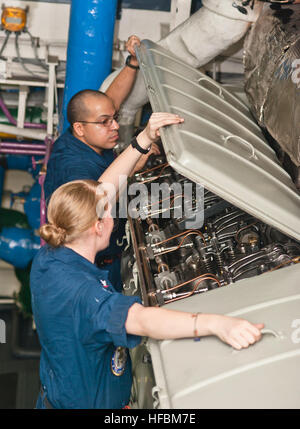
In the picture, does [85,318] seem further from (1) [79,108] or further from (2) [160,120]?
(1) [79,108]

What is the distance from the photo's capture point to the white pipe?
2809mm

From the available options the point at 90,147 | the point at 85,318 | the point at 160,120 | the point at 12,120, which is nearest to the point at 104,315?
the point at 85,318

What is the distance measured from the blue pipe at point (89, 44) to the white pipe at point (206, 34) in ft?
0.75

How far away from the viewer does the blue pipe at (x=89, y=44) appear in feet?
11.2

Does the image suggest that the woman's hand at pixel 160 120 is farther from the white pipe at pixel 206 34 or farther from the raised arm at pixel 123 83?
the raised arm at pixel 123 83

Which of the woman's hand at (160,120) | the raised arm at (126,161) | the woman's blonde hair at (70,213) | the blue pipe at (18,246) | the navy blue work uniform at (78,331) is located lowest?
the blue pipe at (18,246)

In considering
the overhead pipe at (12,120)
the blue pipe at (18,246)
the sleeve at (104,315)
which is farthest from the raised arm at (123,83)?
the sleeve at (104,315)

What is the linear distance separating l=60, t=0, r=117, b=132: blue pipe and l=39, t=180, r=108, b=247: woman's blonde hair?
5.94 feet

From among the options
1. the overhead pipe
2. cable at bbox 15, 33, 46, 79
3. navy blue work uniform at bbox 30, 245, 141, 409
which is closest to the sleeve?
navy blue work uniform at bbox 30, 245, 141, 409

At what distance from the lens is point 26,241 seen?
164 inches

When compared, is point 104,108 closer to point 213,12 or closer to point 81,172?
point 81,172

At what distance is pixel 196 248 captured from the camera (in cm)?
239

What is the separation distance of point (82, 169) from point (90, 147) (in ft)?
0.74

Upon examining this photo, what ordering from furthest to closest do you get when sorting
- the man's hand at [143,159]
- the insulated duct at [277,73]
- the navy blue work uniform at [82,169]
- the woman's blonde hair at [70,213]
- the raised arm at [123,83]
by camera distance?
the raised arm at [123,83]
the man's hand at [143,159]
the navy blue work uniform at [82,169]
the insulated duct at [277,73]
the woman's blonde hair at [70,213]
